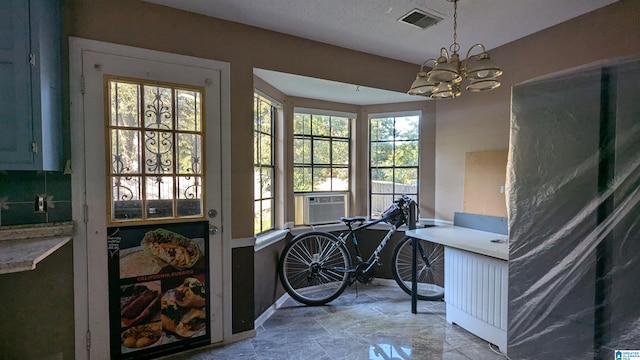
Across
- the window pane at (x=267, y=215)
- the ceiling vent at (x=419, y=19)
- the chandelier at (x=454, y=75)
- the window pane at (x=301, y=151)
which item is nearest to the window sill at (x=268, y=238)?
the window pane at (x=267, y=215)

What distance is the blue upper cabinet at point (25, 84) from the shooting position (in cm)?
165

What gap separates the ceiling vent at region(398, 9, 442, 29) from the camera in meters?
2.29

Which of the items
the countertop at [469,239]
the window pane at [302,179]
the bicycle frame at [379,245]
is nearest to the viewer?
the countertop at [469,239]

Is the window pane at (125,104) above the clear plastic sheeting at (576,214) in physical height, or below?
above

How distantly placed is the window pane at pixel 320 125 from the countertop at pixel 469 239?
5.42 feet

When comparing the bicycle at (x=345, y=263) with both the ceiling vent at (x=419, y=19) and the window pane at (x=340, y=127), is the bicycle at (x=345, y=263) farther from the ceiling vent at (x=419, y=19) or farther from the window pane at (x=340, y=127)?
the ceiling vent at (x=419, y=19)

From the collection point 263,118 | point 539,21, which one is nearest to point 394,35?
point 539,21

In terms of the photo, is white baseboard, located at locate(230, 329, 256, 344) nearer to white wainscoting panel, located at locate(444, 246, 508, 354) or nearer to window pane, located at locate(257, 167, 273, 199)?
window pane, located at locate(257, 167, 273, 199)

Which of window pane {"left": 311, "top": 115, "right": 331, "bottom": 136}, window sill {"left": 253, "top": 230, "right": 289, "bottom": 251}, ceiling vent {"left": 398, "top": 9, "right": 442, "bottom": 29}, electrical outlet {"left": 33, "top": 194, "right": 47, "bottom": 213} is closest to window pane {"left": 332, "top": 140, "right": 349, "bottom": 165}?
window pane {"left": 311, "top": 115, "right": 331, "bottom": 136}

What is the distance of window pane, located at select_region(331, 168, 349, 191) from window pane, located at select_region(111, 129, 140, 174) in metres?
2.28

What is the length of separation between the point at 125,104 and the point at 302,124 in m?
1.91

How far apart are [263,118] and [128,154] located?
1.35 meters

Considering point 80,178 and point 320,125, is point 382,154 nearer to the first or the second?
point 320,125

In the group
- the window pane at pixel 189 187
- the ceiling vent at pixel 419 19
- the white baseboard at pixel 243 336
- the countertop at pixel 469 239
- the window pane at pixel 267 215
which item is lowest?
the white baseboard at pixel 243 336
